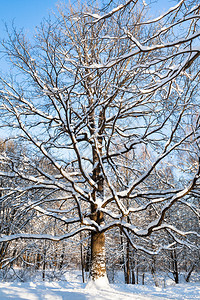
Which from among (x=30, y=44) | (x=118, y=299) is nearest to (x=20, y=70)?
(x=30, y=44)

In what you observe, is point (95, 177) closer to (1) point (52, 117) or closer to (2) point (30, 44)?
(1) point (52, 117)

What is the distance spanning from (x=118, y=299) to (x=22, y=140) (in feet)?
14.7

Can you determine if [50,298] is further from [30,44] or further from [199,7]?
[30,44]

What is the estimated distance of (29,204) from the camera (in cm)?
537

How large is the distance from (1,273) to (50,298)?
805 centimetres

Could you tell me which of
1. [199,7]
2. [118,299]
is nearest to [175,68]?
[199,7]

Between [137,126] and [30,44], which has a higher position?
[30,44]

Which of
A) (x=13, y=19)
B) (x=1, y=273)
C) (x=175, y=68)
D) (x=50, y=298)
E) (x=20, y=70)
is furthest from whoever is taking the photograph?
(x=1, y=273)

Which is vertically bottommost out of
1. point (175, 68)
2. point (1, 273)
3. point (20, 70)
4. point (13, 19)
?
point (1, 273)

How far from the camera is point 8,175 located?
5273 mm

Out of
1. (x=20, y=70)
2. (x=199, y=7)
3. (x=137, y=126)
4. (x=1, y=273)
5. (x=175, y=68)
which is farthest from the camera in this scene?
(x=1, y=273)

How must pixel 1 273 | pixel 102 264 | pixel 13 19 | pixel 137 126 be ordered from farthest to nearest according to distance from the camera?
pixel 1 273, pixel 137 126, pixel 102 264, pixel 13 19

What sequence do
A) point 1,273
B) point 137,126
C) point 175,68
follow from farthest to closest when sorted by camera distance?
point 1,273 → point 137,126 → point 175,68

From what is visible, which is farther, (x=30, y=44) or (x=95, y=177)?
(x=95, y=177)
